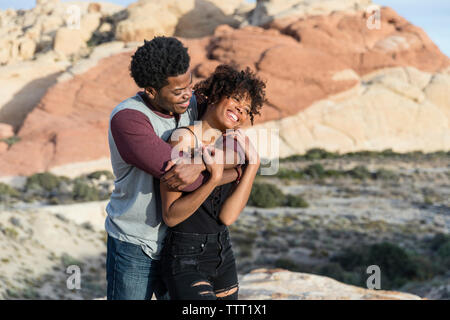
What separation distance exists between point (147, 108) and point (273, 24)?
2571cm

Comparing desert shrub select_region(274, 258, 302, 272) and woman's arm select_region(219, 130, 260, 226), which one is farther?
desert shrub select_region(274, 258, 302, 272)

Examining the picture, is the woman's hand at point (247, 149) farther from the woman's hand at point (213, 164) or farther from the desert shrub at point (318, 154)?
the desert shrub at point (318, 154)

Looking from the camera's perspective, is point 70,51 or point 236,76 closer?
point 236,76

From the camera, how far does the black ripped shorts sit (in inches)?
90.9

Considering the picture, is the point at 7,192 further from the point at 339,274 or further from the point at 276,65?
the point at 276,65

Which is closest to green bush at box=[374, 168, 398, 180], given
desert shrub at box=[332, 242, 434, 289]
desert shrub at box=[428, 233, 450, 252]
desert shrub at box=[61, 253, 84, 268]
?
desert shrub at box=[428, 233, 450, 252]

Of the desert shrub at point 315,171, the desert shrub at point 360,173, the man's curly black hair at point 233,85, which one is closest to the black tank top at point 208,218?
the man's curly black hair at point 233,85

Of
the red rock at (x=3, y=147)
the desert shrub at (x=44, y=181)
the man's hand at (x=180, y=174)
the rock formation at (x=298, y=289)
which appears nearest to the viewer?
the man's hand at (x=180, y=174)

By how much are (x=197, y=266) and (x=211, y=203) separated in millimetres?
324

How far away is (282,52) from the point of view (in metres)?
23.9

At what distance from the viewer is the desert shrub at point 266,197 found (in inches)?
576

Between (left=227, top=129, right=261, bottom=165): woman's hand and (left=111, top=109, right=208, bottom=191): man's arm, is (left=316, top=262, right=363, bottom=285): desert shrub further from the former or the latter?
(left=111, top=109, right=208, bottom=191): man's arm
